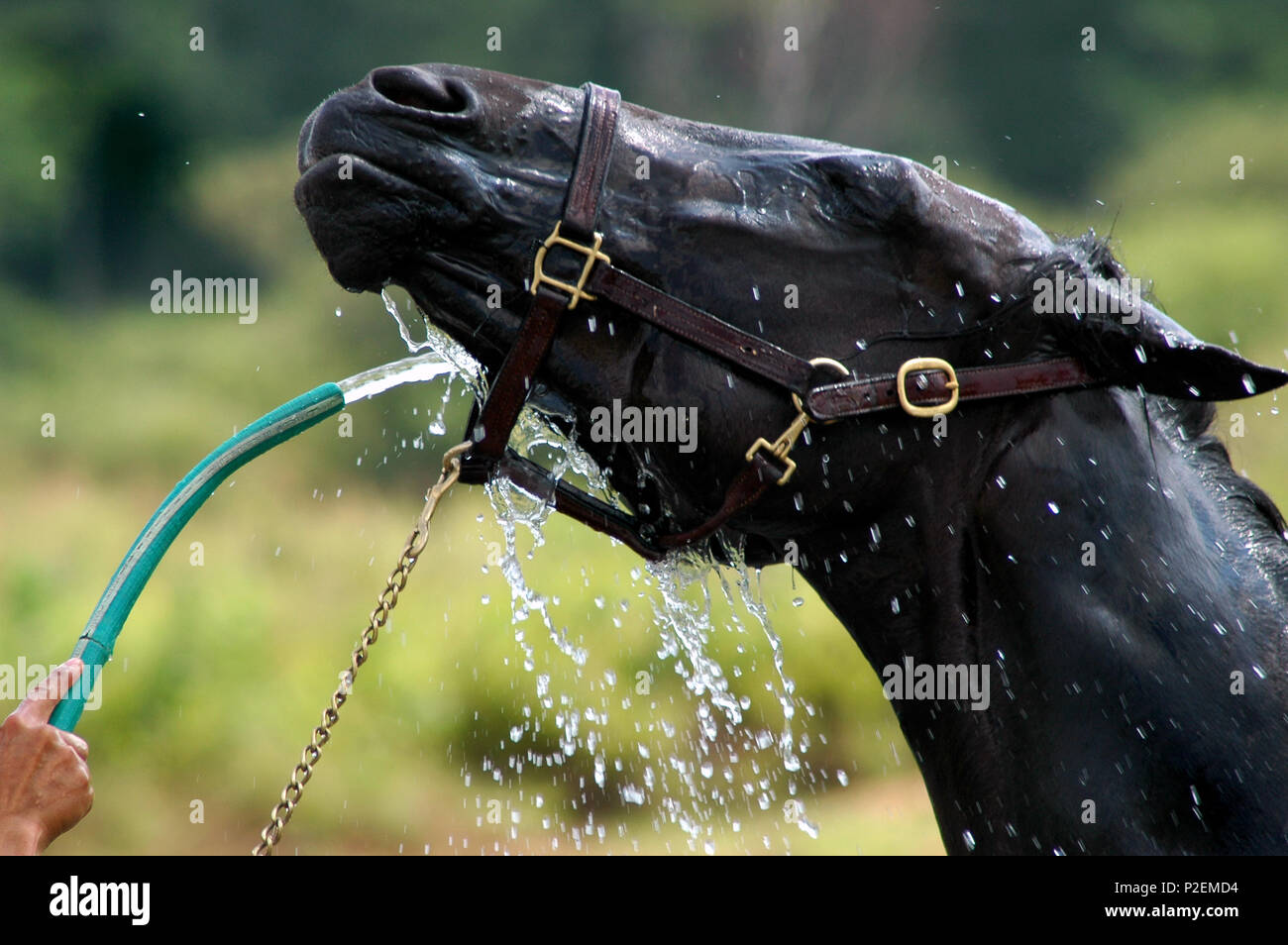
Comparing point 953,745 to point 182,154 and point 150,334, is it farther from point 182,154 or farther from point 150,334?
point 182,154

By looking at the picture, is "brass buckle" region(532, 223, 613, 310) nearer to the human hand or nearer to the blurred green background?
the blurred green background

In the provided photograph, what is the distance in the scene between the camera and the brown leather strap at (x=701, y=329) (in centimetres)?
221

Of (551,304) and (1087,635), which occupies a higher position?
(551,304)

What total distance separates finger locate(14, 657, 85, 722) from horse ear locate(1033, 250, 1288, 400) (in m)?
1.74

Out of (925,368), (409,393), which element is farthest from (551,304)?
(409,393)

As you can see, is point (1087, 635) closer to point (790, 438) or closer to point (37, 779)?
point (790, 438)

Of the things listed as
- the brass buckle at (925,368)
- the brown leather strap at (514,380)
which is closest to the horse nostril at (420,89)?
the brown leather strap at (514,380)

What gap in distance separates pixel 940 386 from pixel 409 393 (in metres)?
14.4

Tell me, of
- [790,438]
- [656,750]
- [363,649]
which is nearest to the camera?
[790,438]

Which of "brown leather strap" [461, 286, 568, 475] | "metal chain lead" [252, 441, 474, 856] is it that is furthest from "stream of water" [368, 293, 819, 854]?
"brown leather strap" [461, 286, 568, 475]

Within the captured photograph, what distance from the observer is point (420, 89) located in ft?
7.34

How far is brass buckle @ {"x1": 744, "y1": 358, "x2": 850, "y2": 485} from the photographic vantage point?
2.20 m

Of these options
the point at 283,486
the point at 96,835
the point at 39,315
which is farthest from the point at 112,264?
the point at 96,835

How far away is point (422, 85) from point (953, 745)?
1445 mm
